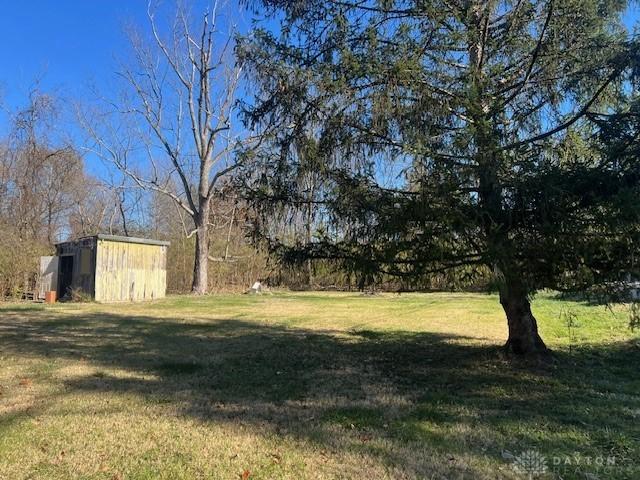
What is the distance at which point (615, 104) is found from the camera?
6520mm

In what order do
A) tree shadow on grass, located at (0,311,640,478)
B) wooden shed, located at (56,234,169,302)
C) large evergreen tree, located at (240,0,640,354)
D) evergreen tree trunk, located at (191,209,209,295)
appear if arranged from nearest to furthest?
tree shadow on grass, located at (0,311,640,478) < large evergreen tree, located at (240,0,640,354) < wooden shed, located at (56,234,169,302) < evergreen tree trunk, located at (191,209,209,295)

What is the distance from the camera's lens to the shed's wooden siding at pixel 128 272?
64.2ft

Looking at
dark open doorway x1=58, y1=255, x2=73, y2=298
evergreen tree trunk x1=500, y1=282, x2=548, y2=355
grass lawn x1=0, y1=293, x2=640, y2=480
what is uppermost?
dark open doorway x1=58, y1=255, x2=73, y2=298

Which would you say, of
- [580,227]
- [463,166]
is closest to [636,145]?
[580,227]

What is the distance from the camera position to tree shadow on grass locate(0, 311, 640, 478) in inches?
169

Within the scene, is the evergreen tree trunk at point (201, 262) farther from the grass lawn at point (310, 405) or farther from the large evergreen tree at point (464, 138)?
the large evergreen tree at point (464, 138)

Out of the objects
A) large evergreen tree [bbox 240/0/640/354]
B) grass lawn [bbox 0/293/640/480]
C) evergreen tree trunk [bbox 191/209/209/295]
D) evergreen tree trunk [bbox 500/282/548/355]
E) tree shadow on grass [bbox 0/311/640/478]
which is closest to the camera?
grass lawn [bbox 0/293/640/480]

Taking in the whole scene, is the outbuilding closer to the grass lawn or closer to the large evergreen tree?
the grass lawn

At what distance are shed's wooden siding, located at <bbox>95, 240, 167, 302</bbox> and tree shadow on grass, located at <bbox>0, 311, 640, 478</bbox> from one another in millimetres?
9247

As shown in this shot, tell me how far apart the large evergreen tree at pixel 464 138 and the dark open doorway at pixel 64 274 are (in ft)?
53.9

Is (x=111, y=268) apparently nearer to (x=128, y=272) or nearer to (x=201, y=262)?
(x=128, y=272)

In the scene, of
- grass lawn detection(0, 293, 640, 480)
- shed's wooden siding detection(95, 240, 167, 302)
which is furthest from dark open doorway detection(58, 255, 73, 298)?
grass lawn detection(0, 293, 640, 480)

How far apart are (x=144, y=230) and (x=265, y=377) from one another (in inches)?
1378

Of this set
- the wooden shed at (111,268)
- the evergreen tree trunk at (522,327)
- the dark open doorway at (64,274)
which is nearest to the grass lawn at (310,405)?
the evergreen tree trunk at (522,327)
